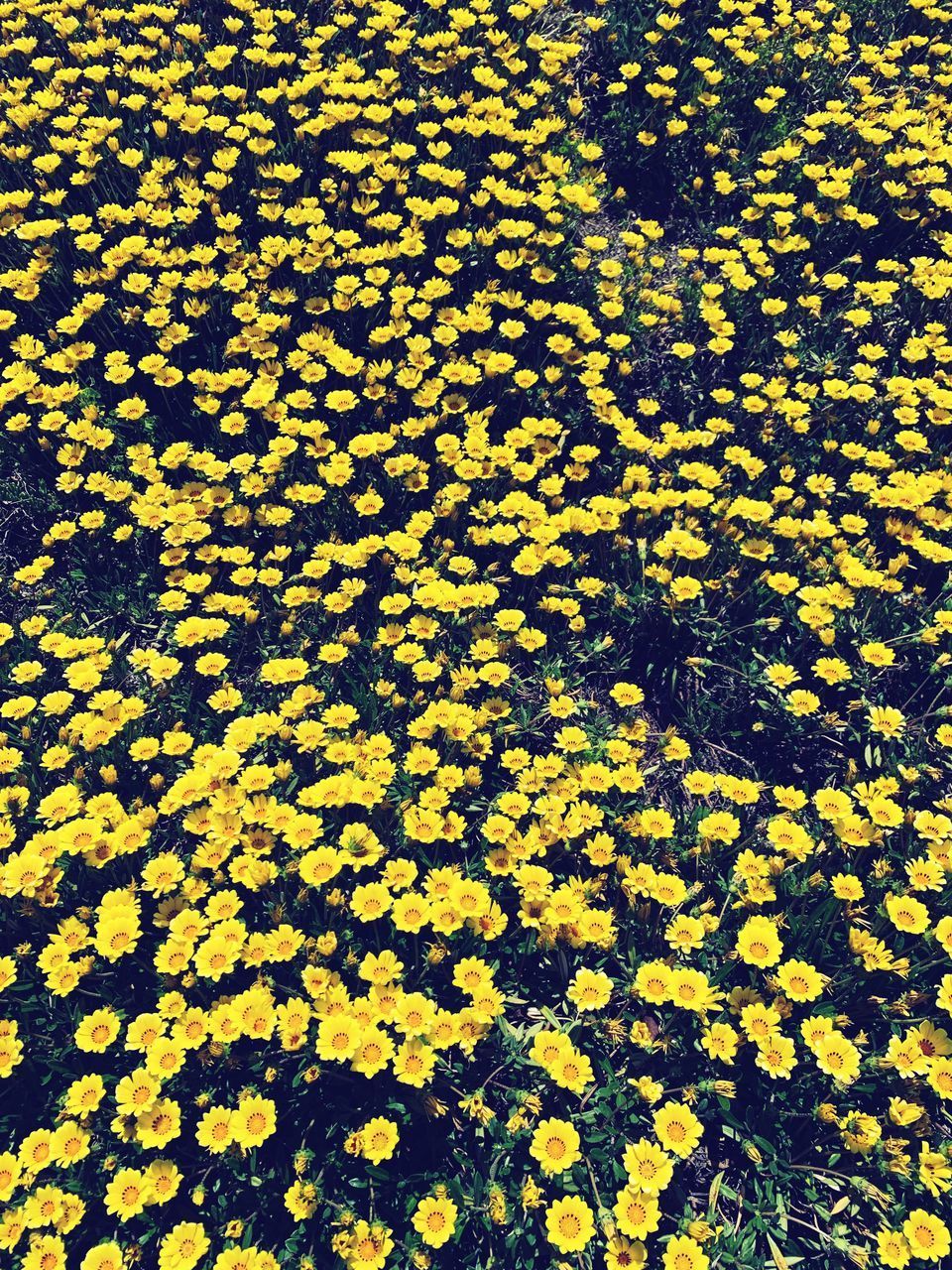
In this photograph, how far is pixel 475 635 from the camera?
436 cm

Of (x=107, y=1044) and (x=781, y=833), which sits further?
(x=781, y=833)

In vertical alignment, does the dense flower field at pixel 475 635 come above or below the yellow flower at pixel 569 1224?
above

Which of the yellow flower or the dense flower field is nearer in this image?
the yellow flower

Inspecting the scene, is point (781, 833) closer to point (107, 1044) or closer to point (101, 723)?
point (107, 1044)

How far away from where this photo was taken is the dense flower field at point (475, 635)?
124 inches

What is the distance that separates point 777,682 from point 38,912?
11.6 ft

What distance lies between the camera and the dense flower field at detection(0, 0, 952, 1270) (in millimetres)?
3148

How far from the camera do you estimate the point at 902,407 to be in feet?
17.1

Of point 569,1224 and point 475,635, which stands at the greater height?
point 475,635

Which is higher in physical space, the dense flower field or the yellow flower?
the dense flower field

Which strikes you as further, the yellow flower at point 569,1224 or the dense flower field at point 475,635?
the dense flower field at point 475,635

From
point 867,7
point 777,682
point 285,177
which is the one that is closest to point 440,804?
point 777,682

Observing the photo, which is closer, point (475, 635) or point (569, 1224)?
point (569, 1224)

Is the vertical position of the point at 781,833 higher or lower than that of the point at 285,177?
lower
